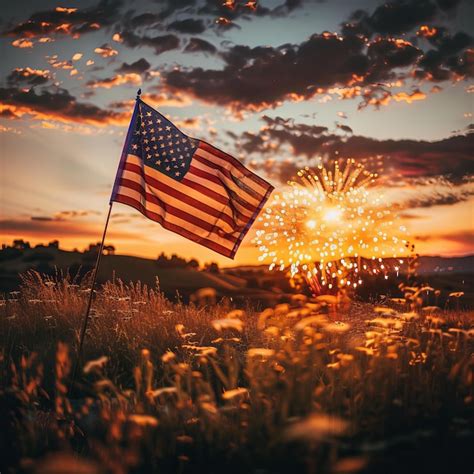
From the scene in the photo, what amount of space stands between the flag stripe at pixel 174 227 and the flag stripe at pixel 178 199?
0.76 ft

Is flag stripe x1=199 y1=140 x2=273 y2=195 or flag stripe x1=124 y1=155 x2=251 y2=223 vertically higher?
flag stripe x1=199 y1=140 x2=273 y2=195

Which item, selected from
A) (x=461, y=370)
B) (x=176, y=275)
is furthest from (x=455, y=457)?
(x=176, y=275)

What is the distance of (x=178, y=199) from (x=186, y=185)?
0.85ft

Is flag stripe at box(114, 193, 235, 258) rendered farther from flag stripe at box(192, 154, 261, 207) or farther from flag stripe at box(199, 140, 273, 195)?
flag stripe at box(199, 140, 273, 195)

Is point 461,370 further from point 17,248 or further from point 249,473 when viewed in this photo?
point 17,248

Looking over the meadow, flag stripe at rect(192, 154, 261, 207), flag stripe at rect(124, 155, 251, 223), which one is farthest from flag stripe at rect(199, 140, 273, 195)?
the meadow

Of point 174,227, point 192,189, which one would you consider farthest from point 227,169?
point 174,227

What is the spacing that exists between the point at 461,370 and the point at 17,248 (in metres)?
43.2

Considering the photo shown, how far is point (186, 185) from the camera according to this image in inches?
417

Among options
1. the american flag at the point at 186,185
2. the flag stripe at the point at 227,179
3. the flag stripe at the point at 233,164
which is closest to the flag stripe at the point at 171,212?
the american flag at the point at 186,185

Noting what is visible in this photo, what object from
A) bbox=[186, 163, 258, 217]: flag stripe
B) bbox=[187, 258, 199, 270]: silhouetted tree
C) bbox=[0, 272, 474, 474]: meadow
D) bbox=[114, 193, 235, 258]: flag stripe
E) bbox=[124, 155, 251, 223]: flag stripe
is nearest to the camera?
bbox=[0, 272, 474, 474]: meadow

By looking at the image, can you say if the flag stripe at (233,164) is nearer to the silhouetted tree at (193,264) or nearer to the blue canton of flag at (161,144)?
the blue canton of flag at (161,144)

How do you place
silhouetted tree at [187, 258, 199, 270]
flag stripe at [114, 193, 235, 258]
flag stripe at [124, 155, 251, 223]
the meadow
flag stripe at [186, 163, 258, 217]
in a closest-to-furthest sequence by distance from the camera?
the meadow, flag stripe at [114, 193, 235, 258], flag stripe at [124, 155, 251, 223], flag stripe at [186, 163, 258, 217], silhouetted tree at [187, 258, 199, 270]

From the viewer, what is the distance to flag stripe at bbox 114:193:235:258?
1016 cm
